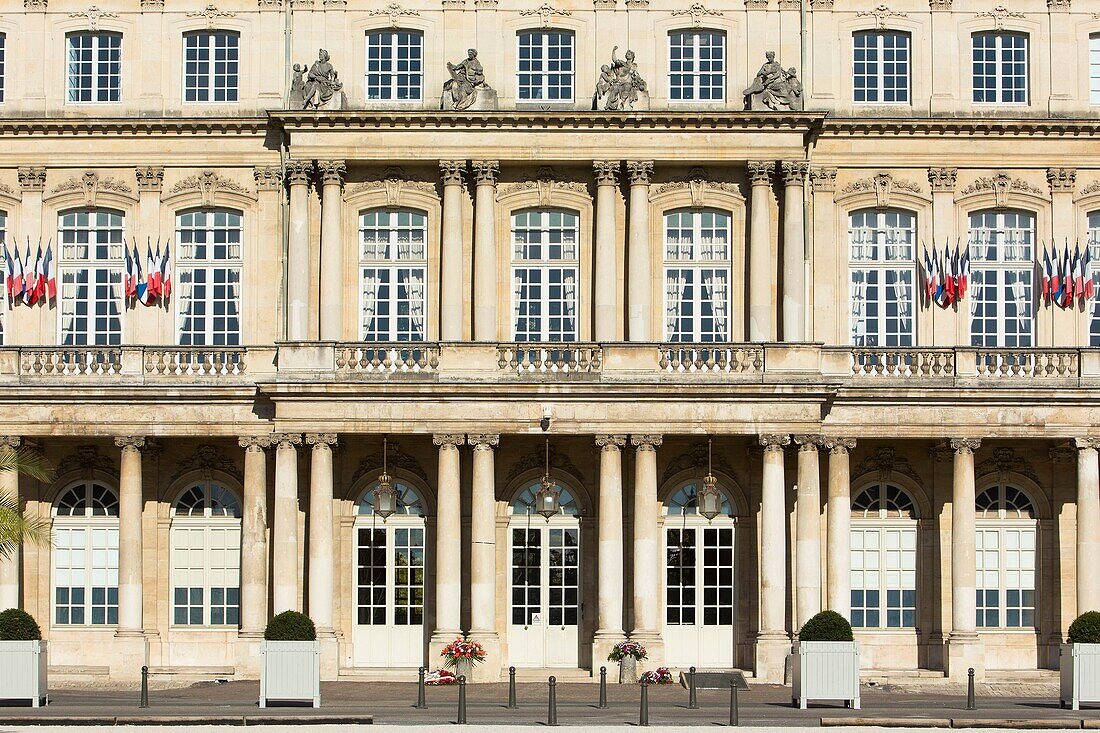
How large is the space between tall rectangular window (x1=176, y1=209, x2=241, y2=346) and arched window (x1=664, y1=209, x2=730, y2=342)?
9772 millimetres

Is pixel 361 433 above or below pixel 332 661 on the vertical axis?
above

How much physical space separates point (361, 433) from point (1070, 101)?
1774 centimetres

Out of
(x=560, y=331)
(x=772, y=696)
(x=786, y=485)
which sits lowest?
(x=772, y=696)

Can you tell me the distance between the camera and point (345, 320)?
47062 mm

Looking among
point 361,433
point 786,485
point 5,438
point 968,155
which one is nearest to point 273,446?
point 361,433

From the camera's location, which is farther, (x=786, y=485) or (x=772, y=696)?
(x=786, y=485)

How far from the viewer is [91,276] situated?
157ft

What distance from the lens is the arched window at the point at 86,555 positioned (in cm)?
4759

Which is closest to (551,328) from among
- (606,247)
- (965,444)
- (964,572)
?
(606,247)

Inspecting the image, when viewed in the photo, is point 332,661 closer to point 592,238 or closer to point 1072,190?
point 592,238

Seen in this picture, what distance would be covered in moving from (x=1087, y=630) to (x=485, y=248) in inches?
597

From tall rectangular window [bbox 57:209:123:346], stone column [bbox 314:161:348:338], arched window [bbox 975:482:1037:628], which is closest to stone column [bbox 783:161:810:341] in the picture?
arched window [bbox 975:482:1037:628]

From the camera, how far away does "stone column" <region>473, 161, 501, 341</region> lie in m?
46.2

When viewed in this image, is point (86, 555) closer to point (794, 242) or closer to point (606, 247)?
point (606, 247)
